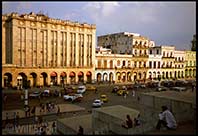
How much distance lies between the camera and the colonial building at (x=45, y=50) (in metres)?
44.2

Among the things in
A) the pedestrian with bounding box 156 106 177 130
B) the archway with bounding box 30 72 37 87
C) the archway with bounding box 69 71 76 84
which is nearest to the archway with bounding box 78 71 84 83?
the archway with bounding box 69 71 76 84

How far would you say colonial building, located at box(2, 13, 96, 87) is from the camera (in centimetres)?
4419

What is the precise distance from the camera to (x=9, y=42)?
148 ft

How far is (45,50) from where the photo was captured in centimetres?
4828

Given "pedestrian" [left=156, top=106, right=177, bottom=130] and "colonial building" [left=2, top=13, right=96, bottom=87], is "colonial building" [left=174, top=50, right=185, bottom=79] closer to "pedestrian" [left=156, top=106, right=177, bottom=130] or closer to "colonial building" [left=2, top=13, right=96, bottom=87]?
"colonial building" [left=2, top=13, right=96, bottom=87]

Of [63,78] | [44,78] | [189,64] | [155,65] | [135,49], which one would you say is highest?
[135,49]

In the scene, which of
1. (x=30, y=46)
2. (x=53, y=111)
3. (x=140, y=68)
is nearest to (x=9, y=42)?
(x=30, y=46)

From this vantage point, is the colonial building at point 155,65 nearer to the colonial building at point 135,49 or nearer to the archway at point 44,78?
the colonial building at point 135,49

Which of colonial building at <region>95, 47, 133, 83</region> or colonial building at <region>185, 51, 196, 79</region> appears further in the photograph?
colonial building at <region>185, 51, 196, 79</region>

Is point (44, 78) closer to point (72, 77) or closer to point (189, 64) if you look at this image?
point (72, 77)

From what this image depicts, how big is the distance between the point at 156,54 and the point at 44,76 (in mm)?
37064

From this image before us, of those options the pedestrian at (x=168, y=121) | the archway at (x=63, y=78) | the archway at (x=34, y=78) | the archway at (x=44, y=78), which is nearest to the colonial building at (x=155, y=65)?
the archway at (x=63, y=78)

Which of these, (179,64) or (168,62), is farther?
(179,64)

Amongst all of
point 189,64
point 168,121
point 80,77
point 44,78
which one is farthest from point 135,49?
point 168,121
